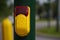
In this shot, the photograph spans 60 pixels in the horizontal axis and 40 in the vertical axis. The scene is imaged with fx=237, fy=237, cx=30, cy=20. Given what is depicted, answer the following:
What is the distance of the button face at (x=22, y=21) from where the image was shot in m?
4.48

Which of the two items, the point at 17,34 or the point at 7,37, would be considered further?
the point at 7,37

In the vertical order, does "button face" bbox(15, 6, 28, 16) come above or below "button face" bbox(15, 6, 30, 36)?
above

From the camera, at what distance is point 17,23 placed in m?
4.54

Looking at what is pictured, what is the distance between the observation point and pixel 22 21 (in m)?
4.48

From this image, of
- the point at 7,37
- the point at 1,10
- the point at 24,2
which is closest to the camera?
the point at 24,2

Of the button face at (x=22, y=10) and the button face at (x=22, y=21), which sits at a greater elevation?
the button face at (x=22, y=10)

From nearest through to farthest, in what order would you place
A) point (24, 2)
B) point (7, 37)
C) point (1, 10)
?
point (24, 2) < point (7, 37) < point (1, 10)

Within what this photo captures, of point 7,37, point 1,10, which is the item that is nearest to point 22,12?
point 7,37

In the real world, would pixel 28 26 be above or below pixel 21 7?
below

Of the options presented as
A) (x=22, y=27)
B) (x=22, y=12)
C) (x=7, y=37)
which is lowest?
(x=7, y=37)

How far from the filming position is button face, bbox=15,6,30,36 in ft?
14.7

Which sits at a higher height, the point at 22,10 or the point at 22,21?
the point at 22,10

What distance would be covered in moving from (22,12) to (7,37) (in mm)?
1831

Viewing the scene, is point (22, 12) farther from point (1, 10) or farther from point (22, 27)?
point (1, 10)
